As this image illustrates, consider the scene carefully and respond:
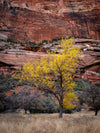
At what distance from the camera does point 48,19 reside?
60531mm

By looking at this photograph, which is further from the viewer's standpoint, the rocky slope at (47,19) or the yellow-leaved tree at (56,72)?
the rocky slope at (47,19)

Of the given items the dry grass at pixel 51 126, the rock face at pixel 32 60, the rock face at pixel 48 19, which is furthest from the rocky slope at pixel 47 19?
the dry grass at pixel 51 126

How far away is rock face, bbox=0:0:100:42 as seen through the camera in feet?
186

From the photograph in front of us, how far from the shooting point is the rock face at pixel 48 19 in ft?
186

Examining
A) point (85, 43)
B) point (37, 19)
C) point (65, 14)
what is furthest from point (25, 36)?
point (85, 43)

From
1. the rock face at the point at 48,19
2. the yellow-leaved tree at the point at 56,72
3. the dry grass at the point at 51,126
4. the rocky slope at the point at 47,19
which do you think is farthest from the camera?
the rock face at the point at 48,19

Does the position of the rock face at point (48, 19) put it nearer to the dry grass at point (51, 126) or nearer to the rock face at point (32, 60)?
the rock face at point (32, 60)

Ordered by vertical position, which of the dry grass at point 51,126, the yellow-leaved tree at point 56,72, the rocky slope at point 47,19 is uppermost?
the rocky slope at point 47,19

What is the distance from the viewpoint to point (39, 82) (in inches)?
290

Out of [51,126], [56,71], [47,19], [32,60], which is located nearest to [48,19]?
[47,19]

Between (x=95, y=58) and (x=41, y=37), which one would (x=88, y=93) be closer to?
(x=95, y=58)

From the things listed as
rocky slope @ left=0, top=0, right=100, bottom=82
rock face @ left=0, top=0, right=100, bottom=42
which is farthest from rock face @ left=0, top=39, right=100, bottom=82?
rock face @ left=0, top=0, right=100, bottom=42

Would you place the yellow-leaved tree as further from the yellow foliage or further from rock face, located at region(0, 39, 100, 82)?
rock face, located at region(0, 39, 100, 82)

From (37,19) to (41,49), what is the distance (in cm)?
2660
